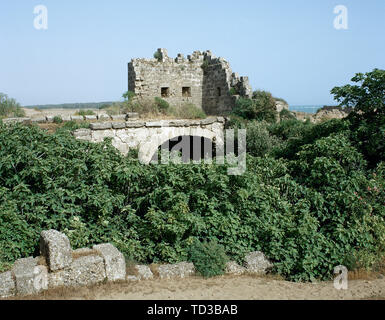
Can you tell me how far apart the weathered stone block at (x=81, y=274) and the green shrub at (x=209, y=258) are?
1.17 metres

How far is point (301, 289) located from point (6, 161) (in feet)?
13.7

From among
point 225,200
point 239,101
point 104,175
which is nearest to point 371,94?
point 225,200

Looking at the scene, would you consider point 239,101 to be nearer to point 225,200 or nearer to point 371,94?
point 371,94

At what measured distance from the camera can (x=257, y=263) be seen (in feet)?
16.5

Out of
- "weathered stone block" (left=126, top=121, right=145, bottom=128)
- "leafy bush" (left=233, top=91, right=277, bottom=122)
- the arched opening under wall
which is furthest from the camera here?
"leafy bush" (left=233, top=91, right=277, bottom=122)

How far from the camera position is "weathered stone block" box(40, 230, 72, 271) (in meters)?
4.12

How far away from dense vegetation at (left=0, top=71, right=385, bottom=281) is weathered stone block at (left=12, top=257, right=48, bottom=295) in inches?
15.8

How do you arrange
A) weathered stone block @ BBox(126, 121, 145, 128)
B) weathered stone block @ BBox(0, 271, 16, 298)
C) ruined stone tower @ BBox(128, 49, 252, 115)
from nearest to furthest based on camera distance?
weathered stone block @ BBox(0, 271, 16, 298)
weathered stone block @ BBox(126, 121, 145, 128)
ruined stone tower @ BBox(128, 49, 252, 115)

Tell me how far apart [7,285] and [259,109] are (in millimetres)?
12012

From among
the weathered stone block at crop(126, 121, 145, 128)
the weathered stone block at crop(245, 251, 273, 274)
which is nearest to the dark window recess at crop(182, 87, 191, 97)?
the weathered stone block at crop(126, 121, 145, 128)

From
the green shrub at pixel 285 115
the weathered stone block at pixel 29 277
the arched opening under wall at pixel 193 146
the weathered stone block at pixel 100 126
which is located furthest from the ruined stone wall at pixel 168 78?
the weathered stone block at pixel 29 277

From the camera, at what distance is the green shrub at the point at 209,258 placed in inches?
187

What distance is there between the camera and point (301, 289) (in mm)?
4527

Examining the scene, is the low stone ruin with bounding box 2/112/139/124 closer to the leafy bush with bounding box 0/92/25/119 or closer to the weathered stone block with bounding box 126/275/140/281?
the leafy bush with bounding box 0/92/25/119
